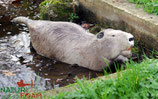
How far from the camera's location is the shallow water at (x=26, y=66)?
390 centimetres

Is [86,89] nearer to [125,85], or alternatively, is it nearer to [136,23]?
[125,85]

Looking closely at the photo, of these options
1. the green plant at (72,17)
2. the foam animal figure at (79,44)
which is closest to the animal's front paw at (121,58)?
the foam animal figure at (79,44)

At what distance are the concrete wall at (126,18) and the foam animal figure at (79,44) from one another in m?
0.64

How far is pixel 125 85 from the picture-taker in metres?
2.51

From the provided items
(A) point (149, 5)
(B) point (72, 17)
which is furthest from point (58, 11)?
(A) point (149, 5)

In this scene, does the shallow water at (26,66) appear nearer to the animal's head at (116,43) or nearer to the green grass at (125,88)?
the animal's head at (116,43)

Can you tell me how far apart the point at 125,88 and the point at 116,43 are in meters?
1.40

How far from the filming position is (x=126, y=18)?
15.5 ft

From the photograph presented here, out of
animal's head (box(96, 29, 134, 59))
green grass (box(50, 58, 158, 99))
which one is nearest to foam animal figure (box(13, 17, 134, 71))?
animal's head (box(96, 29, 134, 59))

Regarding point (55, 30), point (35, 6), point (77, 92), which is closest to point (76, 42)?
point (55, 30)

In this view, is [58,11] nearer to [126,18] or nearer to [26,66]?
[126,18]

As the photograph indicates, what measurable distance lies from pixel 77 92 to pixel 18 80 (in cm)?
167

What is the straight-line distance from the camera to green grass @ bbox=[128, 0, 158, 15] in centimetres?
456

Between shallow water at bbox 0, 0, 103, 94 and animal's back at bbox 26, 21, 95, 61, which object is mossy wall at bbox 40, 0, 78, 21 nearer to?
shallow water at bbox 0, 0, 103, 94
